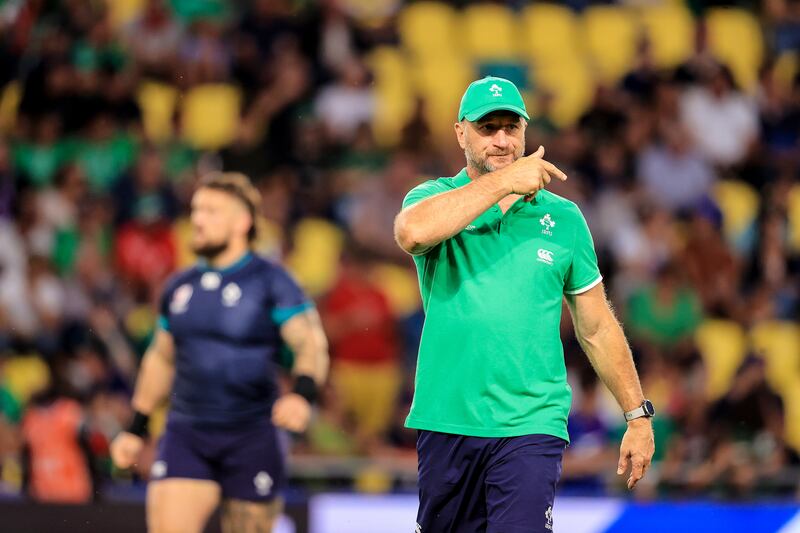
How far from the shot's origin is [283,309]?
7883 mm

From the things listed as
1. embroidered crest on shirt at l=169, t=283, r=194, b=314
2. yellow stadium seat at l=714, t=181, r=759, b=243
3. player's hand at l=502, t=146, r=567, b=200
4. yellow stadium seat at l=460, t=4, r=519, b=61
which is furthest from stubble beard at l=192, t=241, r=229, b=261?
yellow stadium seat at l=460, t=4, r=519, b=61

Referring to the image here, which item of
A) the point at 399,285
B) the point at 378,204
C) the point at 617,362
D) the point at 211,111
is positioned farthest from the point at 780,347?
the point at 617,362

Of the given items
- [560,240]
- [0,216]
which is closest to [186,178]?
[0,216]

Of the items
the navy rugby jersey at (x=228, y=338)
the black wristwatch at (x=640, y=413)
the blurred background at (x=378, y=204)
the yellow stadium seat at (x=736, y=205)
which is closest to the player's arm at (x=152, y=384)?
the navy rugby jersey at (x=228, y=338)

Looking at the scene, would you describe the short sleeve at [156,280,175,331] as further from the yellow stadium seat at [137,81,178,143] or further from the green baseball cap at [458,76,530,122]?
the yellow stadium seat at [137,81,178,143]

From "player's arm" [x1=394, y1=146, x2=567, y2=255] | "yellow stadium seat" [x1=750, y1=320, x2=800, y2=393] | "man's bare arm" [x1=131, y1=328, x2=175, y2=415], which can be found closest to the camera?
"player's arm" [x1=394, y1=146, x2=567, y2=255]

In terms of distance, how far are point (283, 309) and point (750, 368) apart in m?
5.30

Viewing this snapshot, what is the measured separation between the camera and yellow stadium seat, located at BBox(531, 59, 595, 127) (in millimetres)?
15141

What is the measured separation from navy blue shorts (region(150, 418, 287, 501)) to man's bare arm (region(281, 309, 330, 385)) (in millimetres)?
452

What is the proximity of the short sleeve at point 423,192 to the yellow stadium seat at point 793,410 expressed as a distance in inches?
285

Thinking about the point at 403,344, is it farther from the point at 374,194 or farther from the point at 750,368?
the point at 750,368

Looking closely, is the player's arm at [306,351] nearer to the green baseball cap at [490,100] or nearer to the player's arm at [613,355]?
the player's arm at [613,355]

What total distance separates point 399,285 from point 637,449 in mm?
7637

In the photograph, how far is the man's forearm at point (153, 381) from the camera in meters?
8.12
